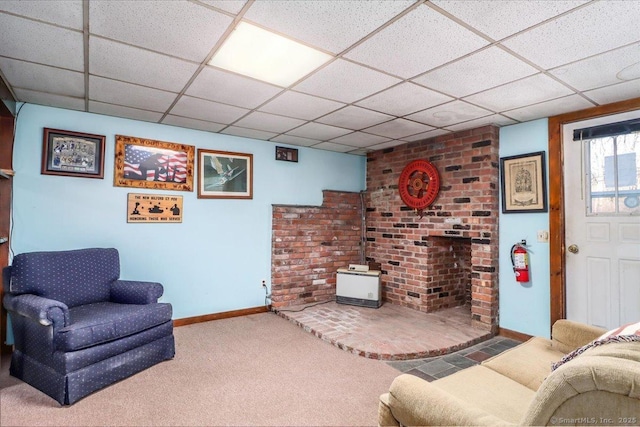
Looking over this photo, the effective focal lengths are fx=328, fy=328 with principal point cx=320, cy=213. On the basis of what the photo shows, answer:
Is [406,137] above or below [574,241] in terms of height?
above

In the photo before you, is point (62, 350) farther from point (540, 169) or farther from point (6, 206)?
point (540, 169)

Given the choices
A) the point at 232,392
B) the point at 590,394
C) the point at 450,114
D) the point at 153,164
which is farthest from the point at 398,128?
the point at 590,394

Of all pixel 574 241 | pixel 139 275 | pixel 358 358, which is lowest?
pixel 358 358

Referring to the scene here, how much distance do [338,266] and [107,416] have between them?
3387 millimetres

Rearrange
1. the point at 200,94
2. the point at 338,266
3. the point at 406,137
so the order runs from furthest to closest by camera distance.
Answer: the point at 338,266, the point at 406,137, the point at 200,94

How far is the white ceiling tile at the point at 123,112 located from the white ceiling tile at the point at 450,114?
2697 millimetres

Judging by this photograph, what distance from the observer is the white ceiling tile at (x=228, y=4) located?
5.40ft

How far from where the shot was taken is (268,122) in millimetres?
3650

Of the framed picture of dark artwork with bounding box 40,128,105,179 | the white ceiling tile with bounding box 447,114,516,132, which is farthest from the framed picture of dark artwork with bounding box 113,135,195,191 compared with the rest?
the white ceiling tile with bounding box 447,114,516,132

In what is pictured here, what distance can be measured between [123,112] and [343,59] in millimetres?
2422

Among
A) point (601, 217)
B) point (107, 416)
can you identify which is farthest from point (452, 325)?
point (107, 416)

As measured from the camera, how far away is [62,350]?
218cm

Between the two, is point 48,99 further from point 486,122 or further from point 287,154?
point 486,122

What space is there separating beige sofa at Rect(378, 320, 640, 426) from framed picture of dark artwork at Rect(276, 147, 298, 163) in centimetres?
346
